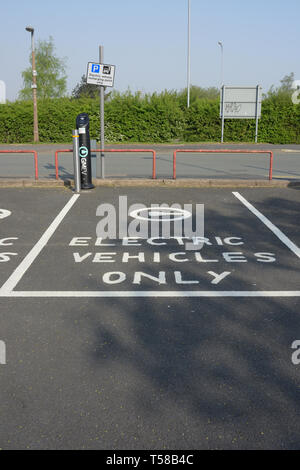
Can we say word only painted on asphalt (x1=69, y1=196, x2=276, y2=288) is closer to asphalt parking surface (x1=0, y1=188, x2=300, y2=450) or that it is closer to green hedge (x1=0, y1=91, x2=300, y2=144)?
asphalt parking surface (x1=0, y1=188, x2=300, y2=450)

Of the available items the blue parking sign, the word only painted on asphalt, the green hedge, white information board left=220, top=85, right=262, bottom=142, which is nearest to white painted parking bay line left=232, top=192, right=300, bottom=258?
the word only painted on asphalt

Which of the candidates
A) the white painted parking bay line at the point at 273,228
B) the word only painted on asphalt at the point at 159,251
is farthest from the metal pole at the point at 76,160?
the white painted parking bay line at the point at 273,228

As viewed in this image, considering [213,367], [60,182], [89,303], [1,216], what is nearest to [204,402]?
[213,367]

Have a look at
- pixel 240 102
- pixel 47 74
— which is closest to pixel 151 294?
pixel 240 102

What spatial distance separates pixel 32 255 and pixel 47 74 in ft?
223

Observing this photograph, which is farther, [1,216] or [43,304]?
[1,216]

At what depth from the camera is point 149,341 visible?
456 cm

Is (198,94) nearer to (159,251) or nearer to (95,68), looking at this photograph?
(95,68)

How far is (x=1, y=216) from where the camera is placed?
9648 mm

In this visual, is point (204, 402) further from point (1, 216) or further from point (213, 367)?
point (1, 216)
